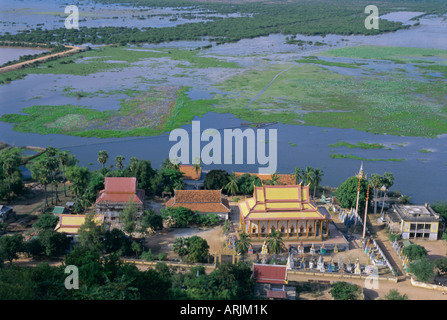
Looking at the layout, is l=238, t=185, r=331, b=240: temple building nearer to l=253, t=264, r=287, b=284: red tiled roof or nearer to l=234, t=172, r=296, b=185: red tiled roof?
l=234, t=172, r=296, b=185: red tiled roof

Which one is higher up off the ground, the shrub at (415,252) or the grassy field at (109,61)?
the grassy field at (109,61)

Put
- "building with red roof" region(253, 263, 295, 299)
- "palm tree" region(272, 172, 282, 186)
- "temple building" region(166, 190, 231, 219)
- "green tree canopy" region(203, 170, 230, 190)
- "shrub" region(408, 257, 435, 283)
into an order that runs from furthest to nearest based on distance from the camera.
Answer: "green tree canopy" region(203, 170, 230, 190) < "palm tree" region(272, 172, 282, 186) < "temple building" region(166, 190, 231, 219) < "shrub" region(408, 257, 435, 283) < "building with red roof" region(253, 263, 295, 299)

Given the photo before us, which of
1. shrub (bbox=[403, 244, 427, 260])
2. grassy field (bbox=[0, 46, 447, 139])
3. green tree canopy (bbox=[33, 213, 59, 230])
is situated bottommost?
shrub (bbox=[403, 244, 427, 260])

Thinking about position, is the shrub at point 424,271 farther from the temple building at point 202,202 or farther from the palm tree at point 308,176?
the temple building at point 202,202

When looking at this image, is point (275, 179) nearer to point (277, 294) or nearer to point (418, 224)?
point (418, 224)

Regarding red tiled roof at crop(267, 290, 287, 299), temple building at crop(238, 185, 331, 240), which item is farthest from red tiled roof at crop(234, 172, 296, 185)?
red tiled roof at crop(267, 290, 287, 299)

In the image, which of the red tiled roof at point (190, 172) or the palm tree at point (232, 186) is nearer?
the palm tree at point (232, 186)

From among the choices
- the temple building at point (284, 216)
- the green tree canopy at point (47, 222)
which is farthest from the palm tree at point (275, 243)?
the green tree canopy at point (47, 222)
